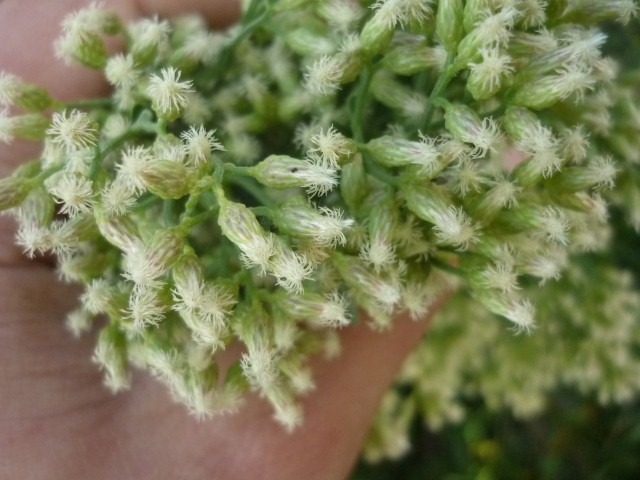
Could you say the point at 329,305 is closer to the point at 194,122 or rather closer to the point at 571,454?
the point at 194,122

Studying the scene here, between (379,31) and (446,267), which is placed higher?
(379,31)

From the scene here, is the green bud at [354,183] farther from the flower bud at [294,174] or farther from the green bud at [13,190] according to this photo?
the green bud at [13,190]

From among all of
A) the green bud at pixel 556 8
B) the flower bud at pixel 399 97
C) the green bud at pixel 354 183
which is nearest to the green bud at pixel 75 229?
the green bud at pixel 354 183

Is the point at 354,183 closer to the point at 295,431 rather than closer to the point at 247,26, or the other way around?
the point at 247,26

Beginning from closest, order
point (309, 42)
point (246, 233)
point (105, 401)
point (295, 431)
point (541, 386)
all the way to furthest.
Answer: point (246, 233), point (309, 42), point (105, 401), point (295, 431), point (541, 386)

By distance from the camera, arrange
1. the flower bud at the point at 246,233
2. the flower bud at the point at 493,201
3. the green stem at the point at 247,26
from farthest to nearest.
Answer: the green stem at the point at 247,26 < the flower bud at the point at 493,201 < the flower bud at the point at 246,233

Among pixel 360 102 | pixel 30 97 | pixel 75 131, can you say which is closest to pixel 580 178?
pixel 360 102

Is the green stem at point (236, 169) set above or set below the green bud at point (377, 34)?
below
